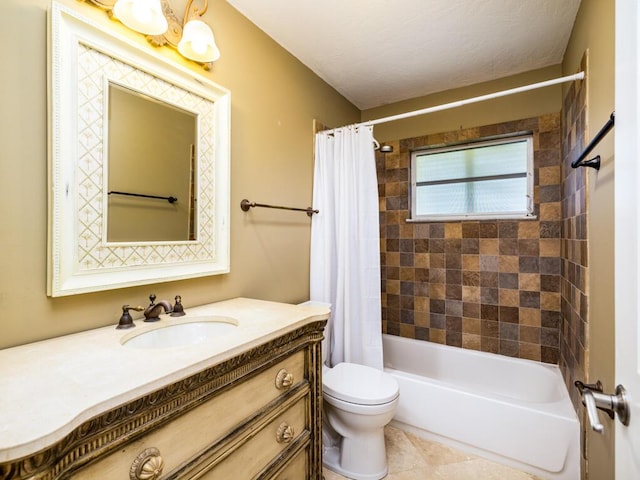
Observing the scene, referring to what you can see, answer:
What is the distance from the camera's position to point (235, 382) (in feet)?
3.10

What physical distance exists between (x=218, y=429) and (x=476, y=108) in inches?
104

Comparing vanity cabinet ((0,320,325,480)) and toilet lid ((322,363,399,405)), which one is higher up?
vanity cabinet ((0,320,325,480))

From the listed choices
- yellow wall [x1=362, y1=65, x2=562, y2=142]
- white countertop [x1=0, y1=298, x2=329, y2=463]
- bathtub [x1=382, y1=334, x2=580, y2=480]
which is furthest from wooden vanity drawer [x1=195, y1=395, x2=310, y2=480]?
yellow wall [x1=362, y1=65, x2=562, y2=142]

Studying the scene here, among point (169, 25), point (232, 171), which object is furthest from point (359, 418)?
point (169, 25)

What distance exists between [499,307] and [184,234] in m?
2.24

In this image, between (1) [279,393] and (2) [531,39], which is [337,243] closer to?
(1) [279,393]

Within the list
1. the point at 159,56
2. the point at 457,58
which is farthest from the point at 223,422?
the point at 457,58

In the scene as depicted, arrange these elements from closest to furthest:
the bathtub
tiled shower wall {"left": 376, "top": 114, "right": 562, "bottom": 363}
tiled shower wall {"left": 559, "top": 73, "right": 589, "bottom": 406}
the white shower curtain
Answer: tiled shower wall {"left": 559, "top": 73, "right": 589, "bottom": 406} → the bathtub → the white shower curtain → tiled shower wall {"left": 376, "top": 114, "right": 562, "bottom": 363}

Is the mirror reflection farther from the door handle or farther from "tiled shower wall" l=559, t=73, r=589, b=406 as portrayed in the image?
"tiled shower wall" l=559, t=73, r=589, b=406

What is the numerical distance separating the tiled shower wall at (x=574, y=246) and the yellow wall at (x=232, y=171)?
5.02 feet

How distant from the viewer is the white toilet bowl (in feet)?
5.17

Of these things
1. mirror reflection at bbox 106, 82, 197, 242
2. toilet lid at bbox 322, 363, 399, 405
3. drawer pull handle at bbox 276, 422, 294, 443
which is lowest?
toilet lid at bbox 322, 363, 399, 405

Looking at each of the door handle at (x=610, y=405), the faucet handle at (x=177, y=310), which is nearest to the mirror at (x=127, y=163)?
the faucet handle at (x=177, y=310)

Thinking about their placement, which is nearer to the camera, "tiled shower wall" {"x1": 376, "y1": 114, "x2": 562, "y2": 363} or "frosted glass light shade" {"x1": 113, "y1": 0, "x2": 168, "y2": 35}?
"frosted glass light shade" {"x1": 113, "y1": 0, "x2": 168, "y2": 35}
